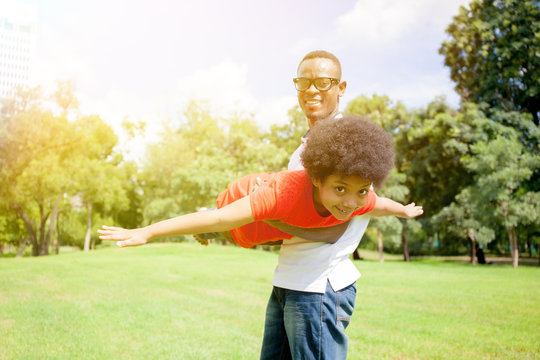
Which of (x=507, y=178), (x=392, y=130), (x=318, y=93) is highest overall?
(x=392, y=130)

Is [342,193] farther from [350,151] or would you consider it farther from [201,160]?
[201,160]

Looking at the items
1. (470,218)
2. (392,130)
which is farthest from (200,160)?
(470,218)

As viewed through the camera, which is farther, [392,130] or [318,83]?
[392,130]

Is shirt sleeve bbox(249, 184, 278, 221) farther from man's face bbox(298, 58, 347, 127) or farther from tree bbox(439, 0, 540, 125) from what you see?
tree bbox(439, 0, 540, 125)

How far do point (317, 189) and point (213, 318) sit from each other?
17.8 feet

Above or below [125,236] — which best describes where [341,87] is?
above

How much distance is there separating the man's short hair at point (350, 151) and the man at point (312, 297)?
9.2 inches

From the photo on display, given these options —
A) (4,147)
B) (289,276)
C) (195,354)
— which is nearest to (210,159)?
(4,147)

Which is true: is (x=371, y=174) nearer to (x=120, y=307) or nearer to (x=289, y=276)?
(x=289, y=276)

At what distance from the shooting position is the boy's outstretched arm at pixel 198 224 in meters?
1.83

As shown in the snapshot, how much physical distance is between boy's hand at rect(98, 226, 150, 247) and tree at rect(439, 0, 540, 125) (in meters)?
22.2

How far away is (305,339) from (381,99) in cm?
2640

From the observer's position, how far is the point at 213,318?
270 inches

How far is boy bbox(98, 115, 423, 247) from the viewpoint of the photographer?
1.85 meters
